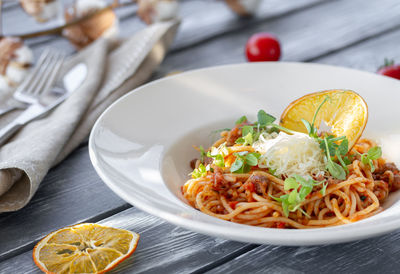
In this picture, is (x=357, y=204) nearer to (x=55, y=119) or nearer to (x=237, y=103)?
(x=237, y=103)

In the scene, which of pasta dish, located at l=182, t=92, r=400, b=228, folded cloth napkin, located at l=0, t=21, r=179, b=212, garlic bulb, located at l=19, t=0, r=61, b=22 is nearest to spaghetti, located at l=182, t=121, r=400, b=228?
pasta dish, located at l=182, t=92, r=400, b=228

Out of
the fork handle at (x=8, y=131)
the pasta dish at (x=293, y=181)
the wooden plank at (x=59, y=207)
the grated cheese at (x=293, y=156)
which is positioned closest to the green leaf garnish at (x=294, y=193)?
the pasta dish at (x=293, y=181)

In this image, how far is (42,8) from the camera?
3.63 metres

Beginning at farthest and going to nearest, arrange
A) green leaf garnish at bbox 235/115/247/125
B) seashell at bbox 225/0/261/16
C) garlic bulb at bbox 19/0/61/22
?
seashell at bbox 225/0/261/16 → garlic bulb at bbox 19/0/61/22 → green leaf garnish at bbox 235/115/247/125

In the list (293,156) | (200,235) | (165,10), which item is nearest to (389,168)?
(293,156)

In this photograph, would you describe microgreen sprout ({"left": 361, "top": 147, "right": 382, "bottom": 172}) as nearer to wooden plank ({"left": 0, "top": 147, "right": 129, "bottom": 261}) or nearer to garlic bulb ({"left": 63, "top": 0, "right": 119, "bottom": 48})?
wooden plank ({"left": 0, "top": 147, "right": 129, "bottom": 261})

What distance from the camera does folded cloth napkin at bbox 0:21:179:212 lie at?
224 centimetres

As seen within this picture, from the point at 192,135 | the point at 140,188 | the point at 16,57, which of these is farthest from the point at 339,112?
the point at 16,57

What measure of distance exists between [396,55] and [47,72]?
227 cm

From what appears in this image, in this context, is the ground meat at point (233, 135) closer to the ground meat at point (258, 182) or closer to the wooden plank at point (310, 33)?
the ground meat at point (258, 182)

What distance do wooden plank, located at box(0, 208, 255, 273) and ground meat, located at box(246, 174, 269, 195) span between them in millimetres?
222

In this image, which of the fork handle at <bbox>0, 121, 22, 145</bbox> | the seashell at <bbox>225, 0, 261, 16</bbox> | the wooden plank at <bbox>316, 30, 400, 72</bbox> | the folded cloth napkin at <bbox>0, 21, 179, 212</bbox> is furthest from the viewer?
the seashell at <bbox>225, 0, 261, 16</bbox>

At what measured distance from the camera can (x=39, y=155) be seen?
236 cm

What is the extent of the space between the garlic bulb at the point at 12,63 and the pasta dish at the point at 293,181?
1704 millimetres
